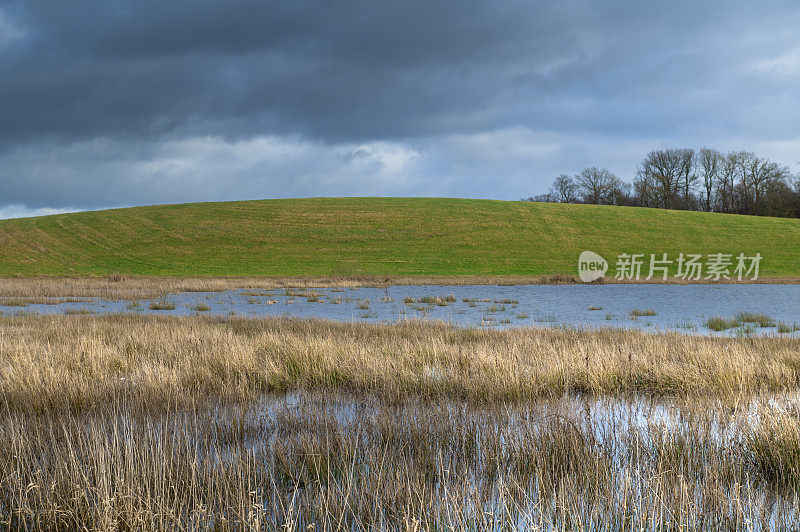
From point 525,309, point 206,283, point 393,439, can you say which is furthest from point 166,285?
point 393,439

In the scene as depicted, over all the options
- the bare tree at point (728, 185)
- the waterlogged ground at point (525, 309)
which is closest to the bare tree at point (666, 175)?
the bare tree at point (728, 185)

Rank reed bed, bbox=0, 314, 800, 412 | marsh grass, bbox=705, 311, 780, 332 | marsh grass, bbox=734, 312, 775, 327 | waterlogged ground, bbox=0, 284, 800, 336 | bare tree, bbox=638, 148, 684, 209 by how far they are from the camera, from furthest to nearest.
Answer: bare tree, bbox=638, 148, 684, 209 < waterlogged ground, bbox=0, 284, 800, 336 < marsh grass, bbox=734, 312, 775, 327 < marsh grass, bbox=705, 311, 780, 332 < reed bed, bbox=0, 314, 800, 412

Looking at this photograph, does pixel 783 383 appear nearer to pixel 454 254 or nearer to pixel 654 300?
pixel 654 300

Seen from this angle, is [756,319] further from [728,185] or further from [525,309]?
[728,185]

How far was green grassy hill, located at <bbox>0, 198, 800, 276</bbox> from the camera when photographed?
49.0 meters

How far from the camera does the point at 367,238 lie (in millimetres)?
59406

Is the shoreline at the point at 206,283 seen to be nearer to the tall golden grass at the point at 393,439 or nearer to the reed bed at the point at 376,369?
the reed bed at the point at 376,369

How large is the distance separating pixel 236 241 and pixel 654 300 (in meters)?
45.8

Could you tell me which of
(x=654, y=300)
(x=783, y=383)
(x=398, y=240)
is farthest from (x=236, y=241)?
(x=783, y=383)

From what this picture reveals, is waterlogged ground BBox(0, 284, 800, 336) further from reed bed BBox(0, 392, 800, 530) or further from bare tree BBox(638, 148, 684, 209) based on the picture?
bare tree BBox(638, 148, 684, 209)

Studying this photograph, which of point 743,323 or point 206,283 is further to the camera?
point 206,283

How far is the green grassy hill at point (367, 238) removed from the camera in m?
49.0

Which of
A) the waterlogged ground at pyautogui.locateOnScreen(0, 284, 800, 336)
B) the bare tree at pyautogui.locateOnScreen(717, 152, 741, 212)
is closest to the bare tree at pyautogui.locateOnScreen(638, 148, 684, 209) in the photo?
the bare tree at pyautogui.locateOnScreen(717, 152, 741, 212)

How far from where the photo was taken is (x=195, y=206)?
249ft
